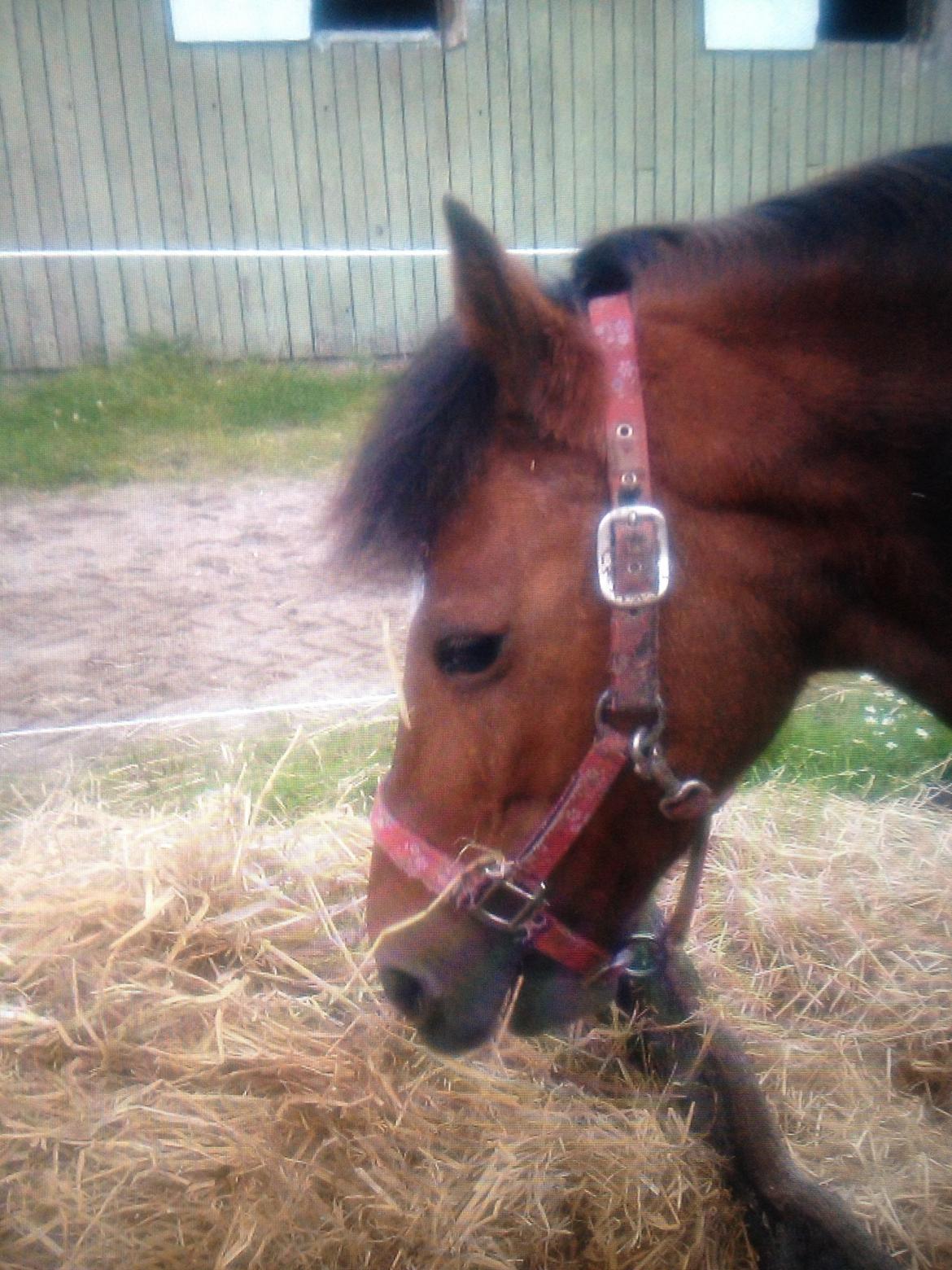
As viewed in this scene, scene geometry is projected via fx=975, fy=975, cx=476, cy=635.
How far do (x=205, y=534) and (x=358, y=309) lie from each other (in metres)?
0.89

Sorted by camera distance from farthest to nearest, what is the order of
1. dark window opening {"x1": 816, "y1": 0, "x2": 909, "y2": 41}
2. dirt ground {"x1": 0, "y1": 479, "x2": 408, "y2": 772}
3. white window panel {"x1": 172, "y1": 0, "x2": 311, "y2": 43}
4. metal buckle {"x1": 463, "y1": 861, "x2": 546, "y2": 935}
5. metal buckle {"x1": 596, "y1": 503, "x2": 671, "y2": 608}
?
dark window opening {"x1": 816, "y1": 0, "x2": 909, "y2": 41}, dirt ground {"x1": 0, "y1": 479, "x2": 408, "y2": 772}, white window panel {"x1": 172, "y1": 0, "x2": 311, "y2": 43}, metal buckle {"x1": 463, "y1": 861, "x2": 546, "y2": 935}, metal buckle {"x1": 596, "y1": 503, "x2": 671, "y2": 608}

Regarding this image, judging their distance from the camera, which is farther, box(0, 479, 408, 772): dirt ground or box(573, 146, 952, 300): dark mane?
box(0, 479, 408, 772): dirt ground

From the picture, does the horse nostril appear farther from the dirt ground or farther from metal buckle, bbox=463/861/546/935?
the dirt ground

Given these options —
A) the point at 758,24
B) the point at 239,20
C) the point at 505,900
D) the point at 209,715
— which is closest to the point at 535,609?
the point at 505,900

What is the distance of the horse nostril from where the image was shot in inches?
50.3

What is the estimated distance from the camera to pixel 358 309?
307cm

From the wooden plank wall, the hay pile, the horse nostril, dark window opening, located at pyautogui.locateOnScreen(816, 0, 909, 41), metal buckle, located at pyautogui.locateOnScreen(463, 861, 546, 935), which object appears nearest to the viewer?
metal buckle, located at pyautogui.locateOnScreen(463, 861, 546, 935)

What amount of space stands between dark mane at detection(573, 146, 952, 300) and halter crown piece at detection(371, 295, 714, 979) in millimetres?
64

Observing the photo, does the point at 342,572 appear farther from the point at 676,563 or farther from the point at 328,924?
the point at 328,924

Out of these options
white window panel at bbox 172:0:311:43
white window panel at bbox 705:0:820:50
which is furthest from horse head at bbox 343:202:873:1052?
white window panel at bbox 705:0:820:50

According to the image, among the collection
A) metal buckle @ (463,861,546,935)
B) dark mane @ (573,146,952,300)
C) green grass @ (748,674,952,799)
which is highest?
dark mane @ (573,146,952,300)

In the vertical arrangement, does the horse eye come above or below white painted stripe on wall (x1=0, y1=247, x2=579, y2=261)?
below

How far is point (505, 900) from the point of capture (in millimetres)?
1194

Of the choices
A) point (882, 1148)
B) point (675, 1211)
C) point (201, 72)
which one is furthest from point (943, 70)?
point (675, 1211)
